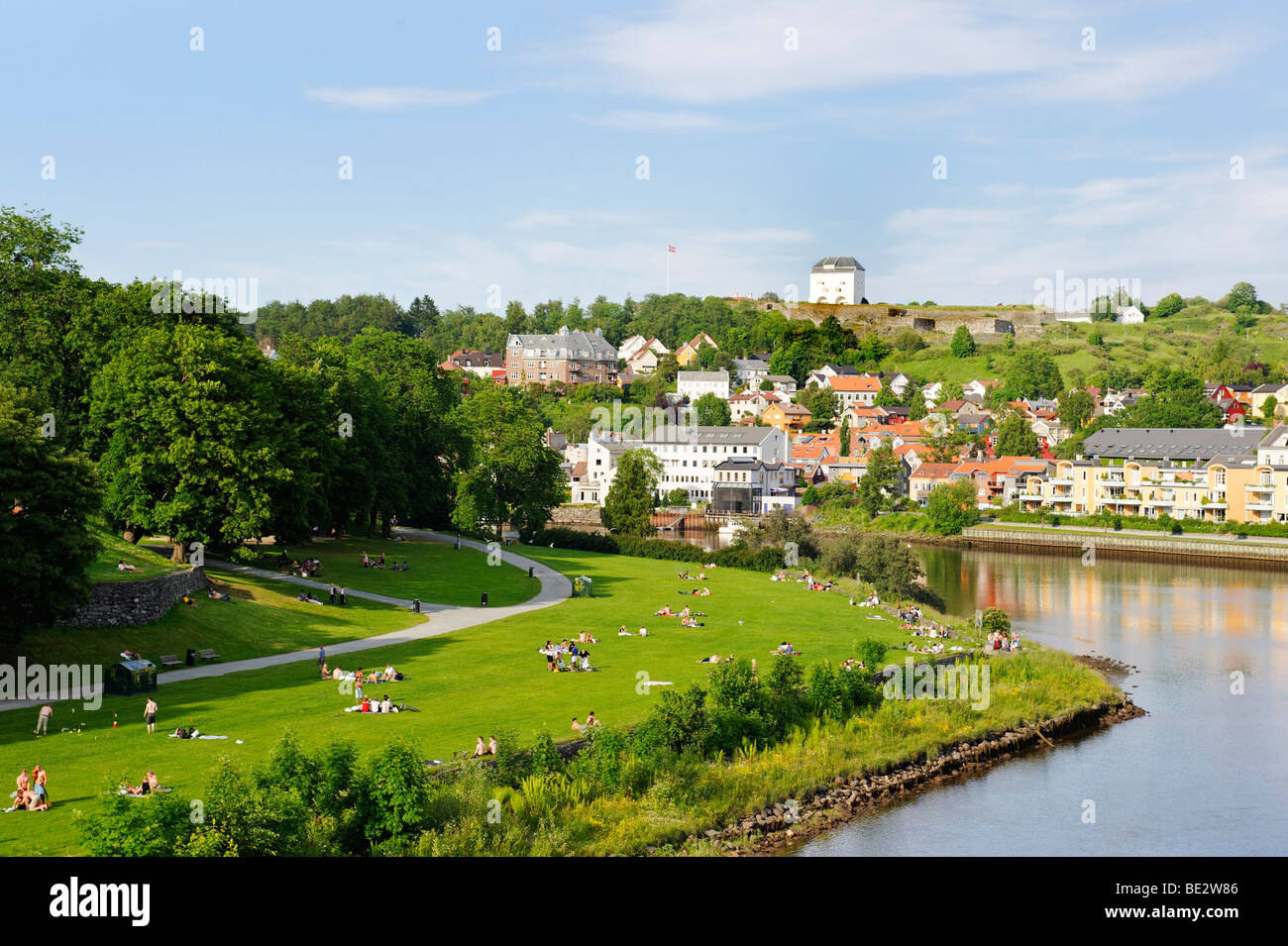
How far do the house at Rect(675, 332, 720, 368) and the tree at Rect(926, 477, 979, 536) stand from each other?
7636 cm

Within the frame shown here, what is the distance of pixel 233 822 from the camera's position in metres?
19.4

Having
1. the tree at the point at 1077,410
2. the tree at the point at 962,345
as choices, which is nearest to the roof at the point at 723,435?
the tree at the point at 1077,410

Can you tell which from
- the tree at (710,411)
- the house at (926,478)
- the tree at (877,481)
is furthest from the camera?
the tree at (710,411)

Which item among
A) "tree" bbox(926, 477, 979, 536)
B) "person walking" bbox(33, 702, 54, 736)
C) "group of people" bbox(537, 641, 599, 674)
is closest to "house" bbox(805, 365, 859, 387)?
"tree" bbox(926, 477, 979, 536)

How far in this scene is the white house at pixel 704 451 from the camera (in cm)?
12544

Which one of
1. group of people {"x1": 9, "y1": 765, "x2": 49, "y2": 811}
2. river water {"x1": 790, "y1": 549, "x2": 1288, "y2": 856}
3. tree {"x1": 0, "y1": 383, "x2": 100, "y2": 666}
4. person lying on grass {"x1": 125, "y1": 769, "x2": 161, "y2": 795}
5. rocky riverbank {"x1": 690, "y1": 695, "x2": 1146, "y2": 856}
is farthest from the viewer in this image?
tree {"x1": 0, "y1": 383, "x2": 100, "y2": 666}

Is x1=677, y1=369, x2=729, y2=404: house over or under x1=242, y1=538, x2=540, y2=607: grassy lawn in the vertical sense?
over

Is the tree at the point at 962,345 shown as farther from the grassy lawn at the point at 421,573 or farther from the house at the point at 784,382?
the grassy lawn at the point at 421,573

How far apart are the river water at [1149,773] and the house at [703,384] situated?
10266cm

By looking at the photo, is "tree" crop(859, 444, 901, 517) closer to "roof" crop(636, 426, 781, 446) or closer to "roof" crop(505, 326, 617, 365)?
"roof" crop(636, 426, 781, 446)

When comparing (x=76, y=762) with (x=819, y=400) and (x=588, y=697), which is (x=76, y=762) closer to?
(x=588, y=697)

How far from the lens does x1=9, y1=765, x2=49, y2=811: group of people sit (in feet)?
71.5

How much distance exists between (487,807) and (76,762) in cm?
915

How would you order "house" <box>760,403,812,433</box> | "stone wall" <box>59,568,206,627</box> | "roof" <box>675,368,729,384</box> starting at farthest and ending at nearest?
"roof" <box>675,368,729,384</box>
"house" <box>760,403,812,433</box>
"stone wall" <box>59,568,206,627</box>
